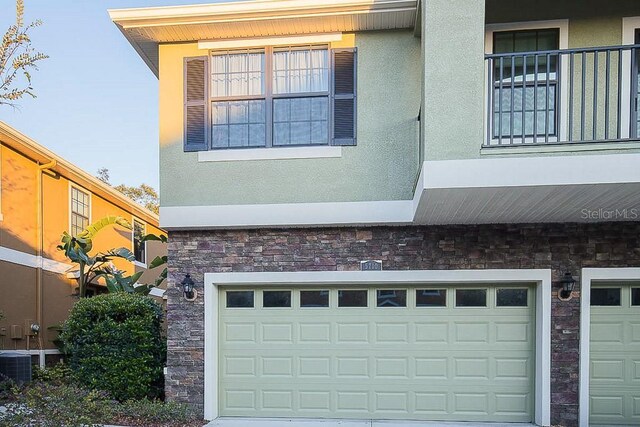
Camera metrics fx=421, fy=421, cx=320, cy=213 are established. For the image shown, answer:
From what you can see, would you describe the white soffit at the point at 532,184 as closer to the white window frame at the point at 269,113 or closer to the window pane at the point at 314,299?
the white window frame at the point at 269,113

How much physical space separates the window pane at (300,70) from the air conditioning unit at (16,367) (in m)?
7.36

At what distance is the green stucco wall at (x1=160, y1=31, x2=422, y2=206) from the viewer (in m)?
6.26

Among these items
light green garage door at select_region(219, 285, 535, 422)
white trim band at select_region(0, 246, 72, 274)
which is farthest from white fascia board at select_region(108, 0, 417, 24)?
white trim band at select_region(0, 246, 72, 274)

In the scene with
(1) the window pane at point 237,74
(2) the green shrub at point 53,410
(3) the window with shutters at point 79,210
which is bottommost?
(2) the green shrub at point 53,410

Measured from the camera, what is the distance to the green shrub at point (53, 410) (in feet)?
15.0

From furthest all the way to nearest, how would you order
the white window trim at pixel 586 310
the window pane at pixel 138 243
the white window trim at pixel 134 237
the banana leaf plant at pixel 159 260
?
the window pane at pixel 138 243 < the white window trim at pixel 134 237 < the banana leaf plant at pixel 159 260 < the white window trim at pixel 586 310

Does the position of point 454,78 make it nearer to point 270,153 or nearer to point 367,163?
point 367,163

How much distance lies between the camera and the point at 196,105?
261 inches

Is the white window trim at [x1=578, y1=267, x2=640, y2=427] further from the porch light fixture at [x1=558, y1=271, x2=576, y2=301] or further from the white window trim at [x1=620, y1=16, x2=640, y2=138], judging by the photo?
the white window trim at [x1=620, y1=16, x2=640, y2=138]

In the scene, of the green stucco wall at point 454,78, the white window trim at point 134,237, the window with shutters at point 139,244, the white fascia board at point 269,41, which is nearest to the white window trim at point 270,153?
the white fascia board at point 269,41

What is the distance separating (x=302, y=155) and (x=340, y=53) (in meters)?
1.65

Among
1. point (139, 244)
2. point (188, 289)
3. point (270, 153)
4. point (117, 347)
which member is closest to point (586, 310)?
point (270, 153)

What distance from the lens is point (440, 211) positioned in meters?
5.58

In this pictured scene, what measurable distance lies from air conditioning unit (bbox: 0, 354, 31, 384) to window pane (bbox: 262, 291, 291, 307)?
5440 mm
